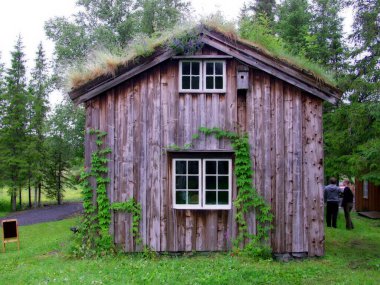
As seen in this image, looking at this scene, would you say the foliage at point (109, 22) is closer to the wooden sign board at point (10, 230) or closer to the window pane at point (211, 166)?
the wooden sign board at point (10, 230)

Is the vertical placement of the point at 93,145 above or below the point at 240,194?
above

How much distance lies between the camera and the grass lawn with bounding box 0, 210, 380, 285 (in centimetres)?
842

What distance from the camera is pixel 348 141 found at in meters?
14.9

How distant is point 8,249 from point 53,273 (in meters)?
7.03

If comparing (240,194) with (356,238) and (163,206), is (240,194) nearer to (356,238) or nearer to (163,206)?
(163,206)

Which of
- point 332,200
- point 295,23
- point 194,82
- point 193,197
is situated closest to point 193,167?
point 193,197

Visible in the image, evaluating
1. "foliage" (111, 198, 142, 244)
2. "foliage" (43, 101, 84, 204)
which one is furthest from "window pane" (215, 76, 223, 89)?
"foliage" (43, 101, 84, 204)

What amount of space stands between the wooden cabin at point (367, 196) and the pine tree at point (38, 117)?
2316cm

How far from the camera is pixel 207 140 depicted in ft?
35.6

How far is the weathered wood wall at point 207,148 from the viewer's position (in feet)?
35.4

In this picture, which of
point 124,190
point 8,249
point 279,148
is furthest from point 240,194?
point 8,249

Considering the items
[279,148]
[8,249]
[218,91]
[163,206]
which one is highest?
[218,91]

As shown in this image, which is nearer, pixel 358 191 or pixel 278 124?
pixel 278 124

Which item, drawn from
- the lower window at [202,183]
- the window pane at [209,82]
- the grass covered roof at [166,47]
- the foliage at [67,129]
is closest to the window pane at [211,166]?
the lower window at [202,183]
